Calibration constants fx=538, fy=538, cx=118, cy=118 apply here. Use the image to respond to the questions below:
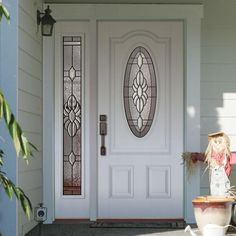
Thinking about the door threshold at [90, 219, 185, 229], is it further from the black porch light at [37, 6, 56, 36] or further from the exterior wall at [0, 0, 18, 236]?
the black porch light at [37, 6, 56, 36]

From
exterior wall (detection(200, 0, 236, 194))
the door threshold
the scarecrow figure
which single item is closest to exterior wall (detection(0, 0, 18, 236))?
the door threshold

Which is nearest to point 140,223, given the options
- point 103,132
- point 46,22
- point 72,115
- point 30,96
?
point 103,132

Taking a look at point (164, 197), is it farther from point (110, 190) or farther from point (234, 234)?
point (234, 234)

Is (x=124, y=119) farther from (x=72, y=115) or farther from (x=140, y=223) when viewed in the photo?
(x=140, y=223)

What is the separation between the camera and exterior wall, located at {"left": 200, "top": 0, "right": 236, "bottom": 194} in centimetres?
552

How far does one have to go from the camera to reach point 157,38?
5523 millimetres

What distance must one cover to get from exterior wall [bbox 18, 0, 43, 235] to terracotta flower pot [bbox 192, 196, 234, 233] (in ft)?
4.81

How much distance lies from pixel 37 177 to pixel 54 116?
662 mm

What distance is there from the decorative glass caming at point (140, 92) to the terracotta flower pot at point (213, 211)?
4.29 feet

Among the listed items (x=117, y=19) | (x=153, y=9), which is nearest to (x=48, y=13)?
(x=117, y=19)

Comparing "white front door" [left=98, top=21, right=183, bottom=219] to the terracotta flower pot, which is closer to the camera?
the terracotta flower pot

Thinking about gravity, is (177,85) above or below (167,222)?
above

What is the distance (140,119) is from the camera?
18.0 feet

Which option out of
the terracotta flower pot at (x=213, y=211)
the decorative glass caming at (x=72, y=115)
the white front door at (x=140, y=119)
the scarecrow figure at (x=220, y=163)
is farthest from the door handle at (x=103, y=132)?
the terracotta flower pot at (x=213, y=211)
